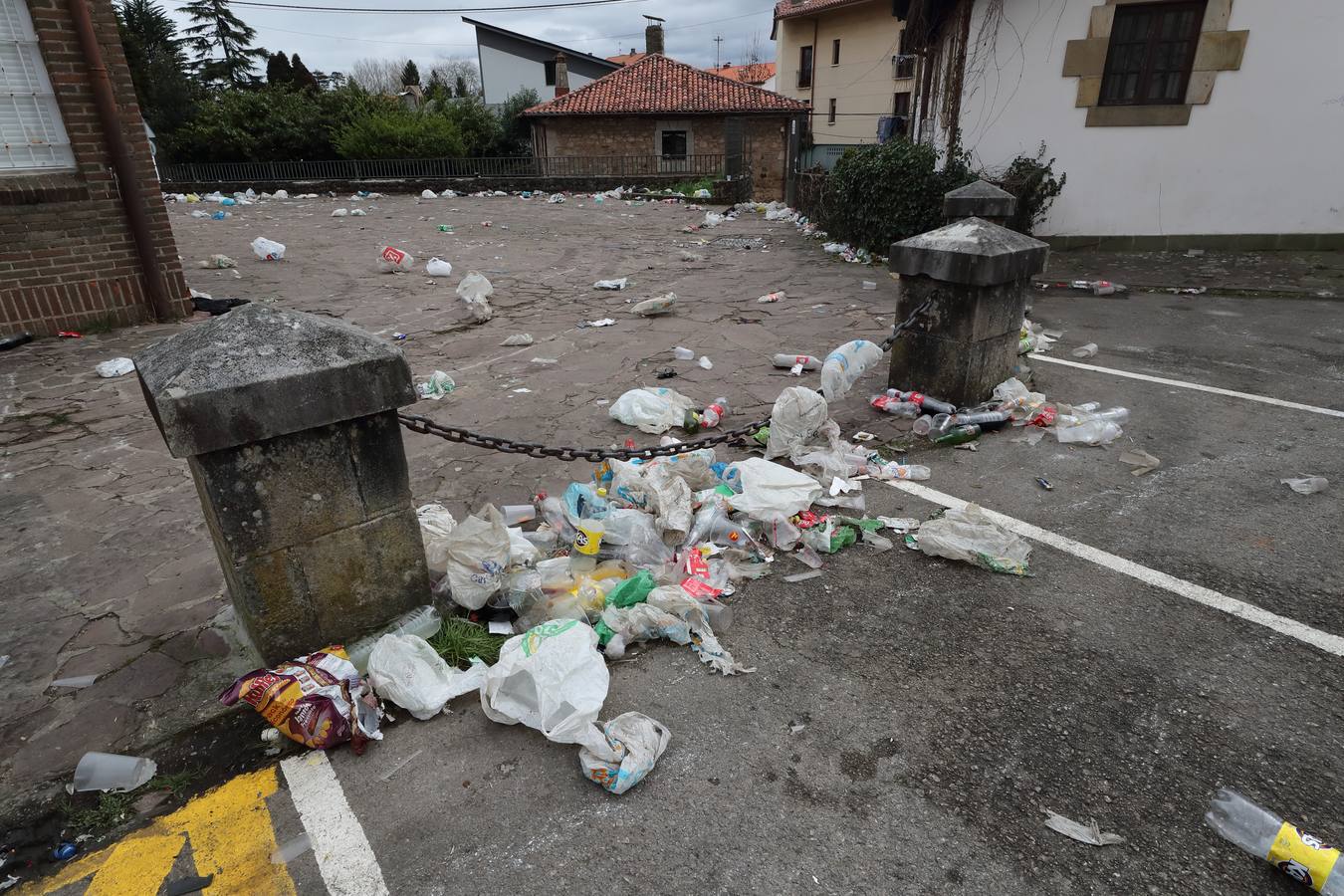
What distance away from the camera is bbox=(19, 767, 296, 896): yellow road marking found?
5.74 feet

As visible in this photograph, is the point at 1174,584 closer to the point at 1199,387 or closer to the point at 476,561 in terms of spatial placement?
the point at 476,561

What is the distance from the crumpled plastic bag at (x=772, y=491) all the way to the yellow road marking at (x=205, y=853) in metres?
2.11

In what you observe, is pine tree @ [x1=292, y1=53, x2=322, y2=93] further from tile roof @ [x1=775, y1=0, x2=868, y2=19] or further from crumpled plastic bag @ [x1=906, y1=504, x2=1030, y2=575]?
crumpled plastic bag @ [x1=906, y1=504, x2=1030, y2=575]

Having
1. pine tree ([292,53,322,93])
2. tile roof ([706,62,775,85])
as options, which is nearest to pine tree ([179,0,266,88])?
pine tree ([292,53,322,93])

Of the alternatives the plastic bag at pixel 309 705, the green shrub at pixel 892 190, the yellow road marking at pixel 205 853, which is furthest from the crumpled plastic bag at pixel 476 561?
the green shrub at pixel 892 190

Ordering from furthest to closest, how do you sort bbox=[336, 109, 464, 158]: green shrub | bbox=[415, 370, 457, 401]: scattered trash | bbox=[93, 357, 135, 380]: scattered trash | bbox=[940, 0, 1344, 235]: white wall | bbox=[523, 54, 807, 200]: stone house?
bbox=[523, 54, 807, 200]: stone house → bbox=[336, 109, 464, 158]: green shrub → bbox=[940, 0, 1344, 235]: white wall → bbox=[93, 357, 135, 380]: scattered trash → bbox=[415, 370, 457, 401]: scattered trash

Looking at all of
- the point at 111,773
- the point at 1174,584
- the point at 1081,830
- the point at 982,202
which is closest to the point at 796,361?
the point at 982,202

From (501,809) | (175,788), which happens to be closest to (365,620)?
(175,788)

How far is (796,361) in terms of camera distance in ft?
18.8

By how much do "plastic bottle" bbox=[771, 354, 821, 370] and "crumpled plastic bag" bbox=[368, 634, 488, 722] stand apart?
13.0ft

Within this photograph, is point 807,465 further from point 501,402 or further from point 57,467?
point 57,467

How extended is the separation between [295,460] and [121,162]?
6.31 meters

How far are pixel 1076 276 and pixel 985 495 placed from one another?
273 inches

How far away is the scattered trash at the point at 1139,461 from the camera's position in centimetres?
Answer: 385
